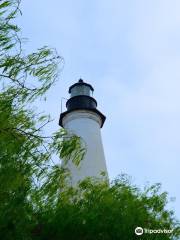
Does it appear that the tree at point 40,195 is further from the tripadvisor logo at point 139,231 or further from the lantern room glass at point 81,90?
the lantern room glass at point 81,90

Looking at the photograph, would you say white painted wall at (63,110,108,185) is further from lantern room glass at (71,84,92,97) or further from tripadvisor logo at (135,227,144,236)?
tripadvisor logo at (135,227,144,236)

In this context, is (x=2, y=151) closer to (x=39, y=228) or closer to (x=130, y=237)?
(x=39, y=228)

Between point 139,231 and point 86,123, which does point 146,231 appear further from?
point 86,123

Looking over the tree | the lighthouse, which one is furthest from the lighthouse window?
the tree

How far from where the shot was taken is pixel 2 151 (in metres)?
6.03

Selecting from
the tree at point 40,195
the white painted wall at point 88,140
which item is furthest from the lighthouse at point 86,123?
the tree at point 40,195

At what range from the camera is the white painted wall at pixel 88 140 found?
1408 cm

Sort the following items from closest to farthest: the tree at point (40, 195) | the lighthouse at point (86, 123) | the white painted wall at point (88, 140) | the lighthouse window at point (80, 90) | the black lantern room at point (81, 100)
A: the tree at point (40, 195) → the white painted wall at point (88, 140) → the lighthouse at point (86, 123) → the black lantern room at point (81, 100) → the lighthouse window at point (80, 90)

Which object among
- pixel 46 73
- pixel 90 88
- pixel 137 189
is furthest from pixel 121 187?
pixel 90 88

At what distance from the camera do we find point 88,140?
15.4 metres

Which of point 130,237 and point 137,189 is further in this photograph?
point 137,189

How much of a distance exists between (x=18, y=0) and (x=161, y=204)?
5141 millimetres

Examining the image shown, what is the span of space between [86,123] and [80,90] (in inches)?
75.4

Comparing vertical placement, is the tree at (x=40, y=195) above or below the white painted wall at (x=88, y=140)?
below
